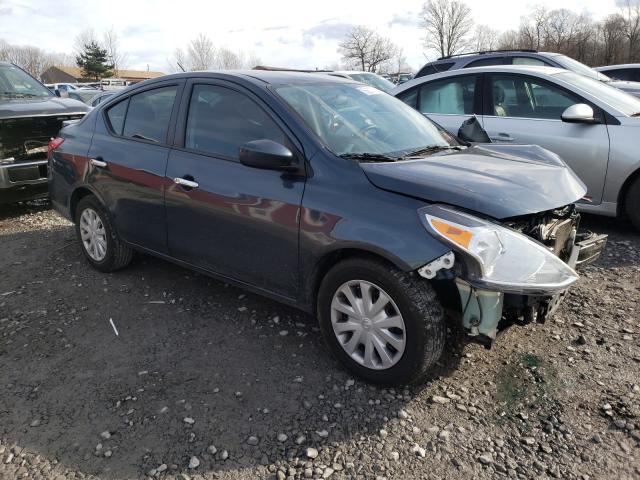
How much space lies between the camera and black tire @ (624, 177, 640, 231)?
15.9ft

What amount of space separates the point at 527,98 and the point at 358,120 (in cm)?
300

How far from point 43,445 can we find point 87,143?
2732 millimetres

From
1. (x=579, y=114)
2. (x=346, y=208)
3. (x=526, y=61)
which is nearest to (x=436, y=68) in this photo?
(x=526, y=61)

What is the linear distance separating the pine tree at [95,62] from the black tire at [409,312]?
6712 centimetres

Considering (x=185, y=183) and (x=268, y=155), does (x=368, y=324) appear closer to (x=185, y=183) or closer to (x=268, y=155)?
(x=268, y=155)

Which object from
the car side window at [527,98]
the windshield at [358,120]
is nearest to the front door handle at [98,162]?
the windshield at [358,120]

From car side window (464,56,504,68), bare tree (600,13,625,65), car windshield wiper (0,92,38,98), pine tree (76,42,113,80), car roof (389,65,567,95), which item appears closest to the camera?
car roof (389,65,567,95)

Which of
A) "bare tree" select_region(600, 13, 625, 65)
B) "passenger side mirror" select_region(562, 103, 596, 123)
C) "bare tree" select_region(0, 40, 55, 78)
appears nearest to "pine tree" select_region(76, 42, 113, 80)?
"bare tree" select_region(0, 40, 55, 78)

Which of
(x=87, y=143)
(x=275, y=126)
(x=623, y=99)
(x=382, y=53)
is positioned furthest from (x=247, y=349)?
(x=382, y=53)

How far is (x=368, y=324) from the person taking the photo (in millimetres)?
2793

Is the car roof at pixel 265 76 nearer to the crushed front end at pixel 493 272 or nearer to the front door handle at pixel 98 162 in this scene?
the front door handle at pixel 98 162

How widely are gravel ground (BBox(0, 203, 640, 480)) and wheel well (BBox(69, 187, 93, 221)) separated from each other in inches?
37.8

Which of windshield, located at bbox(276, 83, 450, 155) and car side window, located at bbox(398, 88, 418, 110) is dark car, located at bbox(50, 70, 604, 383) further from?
car side window, located at bbox(398, 88, 418, 110)

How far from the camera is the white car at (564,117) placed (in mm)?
4879
